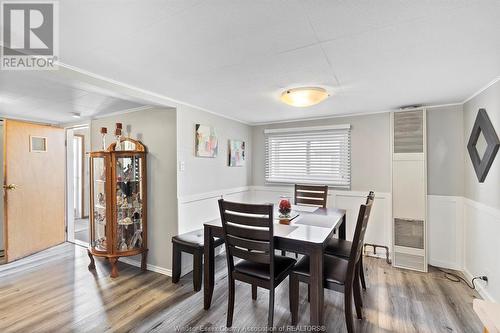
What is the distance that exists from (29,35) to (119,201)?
2.01 metres

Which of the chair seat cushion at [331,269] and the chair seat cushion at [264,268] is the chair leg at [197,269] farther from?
the chair seat cushion at [331,269]

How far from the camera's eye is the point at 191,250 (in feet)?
8.70

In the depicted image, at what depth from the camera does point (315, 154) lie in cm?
408

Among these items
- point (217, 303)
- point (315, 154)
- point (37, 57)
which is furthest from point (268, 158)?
point (37, 57)

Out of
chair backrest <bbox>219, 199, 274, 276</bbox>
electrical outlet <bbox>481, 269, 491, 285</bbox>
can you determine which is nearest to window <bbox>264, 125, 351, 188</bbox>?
electrical outlet <bbox>481, 269, 491, 285</bbox>

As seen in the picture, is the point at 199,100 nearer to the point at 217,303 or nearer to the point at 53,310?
the point at 217,303

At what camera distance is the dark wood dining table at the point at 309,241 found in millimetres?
1819

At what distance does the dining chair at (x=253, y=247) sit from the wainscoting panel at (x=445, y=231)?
2.32 meters

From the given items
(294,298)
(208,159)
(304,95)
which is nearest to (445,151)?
(304,95)

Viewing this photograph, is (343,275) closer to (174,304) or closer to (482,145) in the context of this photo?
(174,304)

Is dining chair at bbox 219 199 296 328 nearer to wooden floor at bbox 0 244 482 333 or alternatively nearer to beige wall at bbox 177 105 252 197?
wooden floor at bbox 0 244 482 333

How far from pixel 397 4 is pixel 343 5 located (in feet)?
0.84

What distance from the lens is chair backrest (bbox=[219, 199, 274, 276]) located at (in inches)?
72.9

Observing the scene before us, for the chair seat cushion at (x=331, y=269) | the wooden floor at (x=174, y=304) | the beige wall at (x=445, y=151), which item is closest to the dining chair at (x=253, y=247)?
the chair seat cushion at (x=331, y=269)
